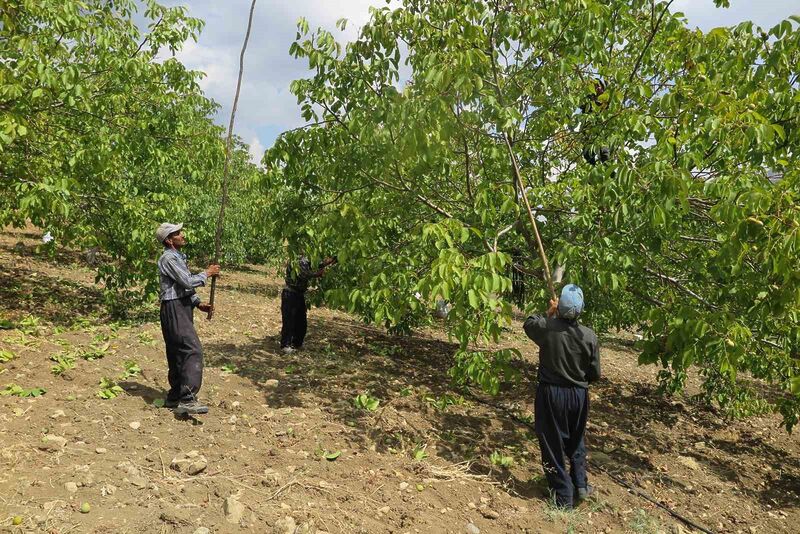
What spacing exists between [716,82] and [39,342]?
7.53m

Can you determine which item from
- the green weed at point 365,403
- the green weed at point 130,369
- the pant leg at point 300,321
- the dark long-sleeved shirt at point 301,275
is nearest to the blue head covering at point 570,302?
the green weed at point 365,403

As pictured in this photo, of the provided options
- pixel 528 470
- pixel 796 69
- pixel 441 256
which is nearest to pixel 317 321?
pixel 528 470

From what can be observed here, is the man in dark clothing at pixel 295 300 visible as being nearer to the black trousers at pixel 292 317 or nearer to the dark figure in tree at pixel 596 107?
the black trousers at pixel 292 317

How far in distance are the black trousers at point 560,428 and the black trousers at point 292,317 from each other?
444 cm

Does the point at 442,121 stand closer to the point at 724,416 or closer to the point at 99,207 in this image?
the point at 99,207

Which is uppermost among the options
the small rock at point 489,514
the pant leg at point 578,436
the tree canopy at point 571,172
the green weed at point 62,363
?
the tree canopy at point 571,172

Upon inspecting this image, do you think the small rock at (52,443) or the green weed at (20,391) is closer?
the small rock at (52,443)

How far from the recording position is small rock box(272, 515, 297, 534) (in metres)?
3.41

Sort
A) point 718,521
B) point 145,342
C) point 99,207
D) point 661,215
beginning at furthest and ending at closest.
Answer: point 99,207, point 145,342, point 718,521, point 661,215

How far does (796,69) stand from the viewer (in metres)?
4.36

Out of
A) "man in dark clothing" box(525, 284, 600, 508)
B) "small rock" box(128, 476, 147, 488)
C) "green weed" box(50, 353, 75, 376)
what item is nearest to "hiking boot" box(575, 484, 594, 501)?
"man in dark clothing" box(525, 284, 600, 508)

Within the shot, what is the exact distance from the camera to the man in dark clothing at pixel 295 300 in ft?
25.0

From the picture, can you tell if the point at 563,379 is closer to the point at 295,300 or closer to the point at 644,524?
the point at 644,524

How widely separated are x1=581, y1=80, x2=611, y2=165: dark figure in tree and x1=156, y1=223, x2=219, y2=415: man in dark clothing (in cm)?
380
